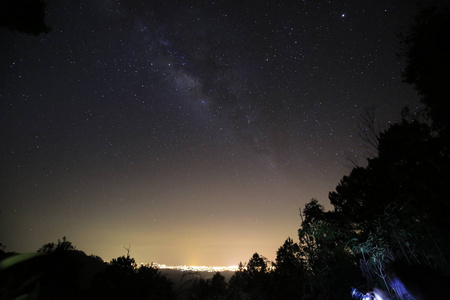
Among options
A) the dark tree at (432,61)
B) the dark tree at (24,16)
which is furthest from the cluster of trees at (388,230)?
the dark tree at (24,16)

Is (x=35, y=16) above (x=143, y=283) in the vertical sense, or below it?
above

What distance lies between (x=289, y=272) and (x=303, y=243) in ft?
73.4

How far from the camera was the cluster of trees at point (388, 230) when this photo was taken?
28.4 ft

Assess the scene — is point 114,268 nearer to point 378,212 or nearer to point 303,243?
point 303,243

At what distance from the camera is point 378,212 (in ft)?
58.6

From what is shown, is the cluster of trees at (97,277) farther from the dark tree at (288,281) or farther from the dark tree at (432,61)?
the dark tree at (432,61)

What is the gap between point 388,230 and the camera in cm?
933

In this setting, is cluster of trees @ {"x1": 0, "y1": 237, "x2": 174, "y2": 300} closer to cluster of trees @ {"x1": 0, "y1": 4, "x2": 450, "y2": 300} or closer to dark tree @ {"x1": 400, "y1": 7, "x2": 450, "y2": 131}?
cluster of trees @ {"x1": 0, "y1": 4, "x2": 450, "y2": 300}

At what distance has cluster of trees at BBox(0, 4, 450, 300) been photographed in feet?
28.4

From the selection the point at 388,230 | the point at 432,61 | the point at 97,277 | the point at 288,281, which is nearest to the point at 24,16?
the point at 388,230

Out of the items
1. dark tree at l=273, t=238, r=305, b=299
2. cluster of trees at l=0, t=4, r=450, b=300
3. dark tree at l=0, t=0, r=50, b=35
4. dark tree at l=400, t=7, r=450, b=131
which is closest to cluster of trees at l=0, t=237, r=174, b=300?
cluster of trees at l=0, t=4, r=450, b=300

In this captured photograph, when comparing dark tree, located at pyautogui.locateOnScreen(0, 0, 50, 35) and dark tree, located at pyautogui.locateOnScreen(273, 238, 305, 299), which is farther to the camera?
dark tree, located at pyautogui.locateOnScreen(273, 238, 305, 299)

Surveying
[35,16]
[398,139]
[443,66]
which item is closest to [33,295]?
[35,16]

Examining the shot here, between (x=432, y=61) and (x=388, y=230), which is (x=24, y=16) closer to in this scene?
(x=388, y=230)
